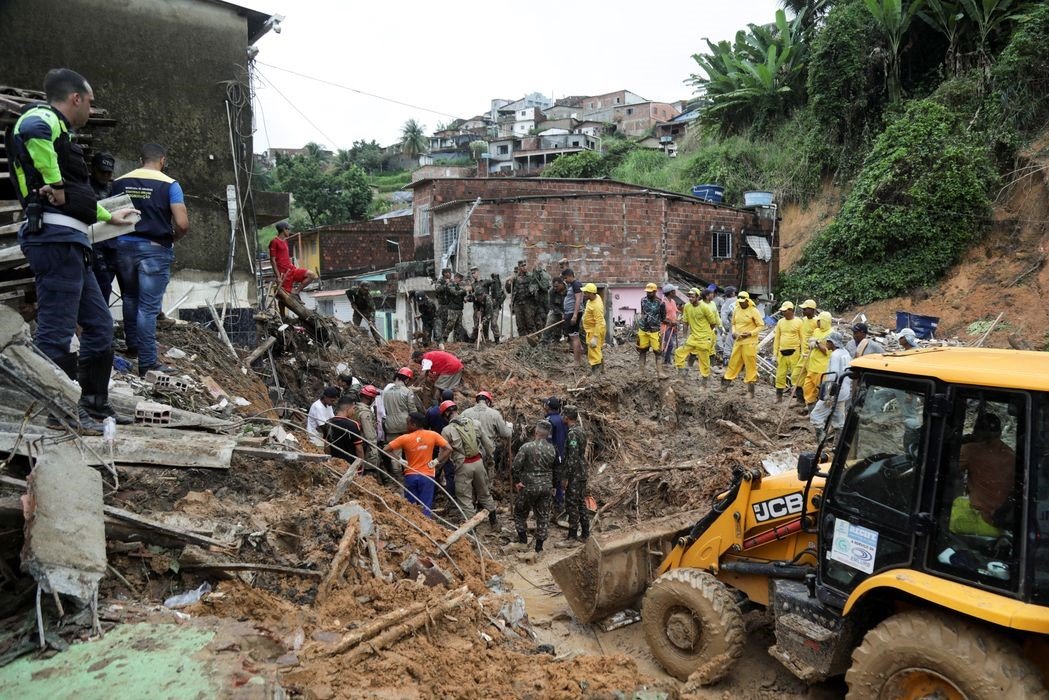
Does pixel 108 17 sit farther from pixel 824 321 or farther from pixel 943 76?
pixel 943 76

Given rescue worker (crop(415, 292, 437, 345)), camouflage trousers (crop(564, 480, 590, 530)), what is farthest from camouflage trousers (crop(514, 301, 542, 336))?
camouflage trousers (crop(564, 480, 590, 530))

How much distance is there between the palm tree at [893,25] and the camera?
1003 inches

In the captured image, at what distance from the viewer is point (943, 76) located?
2636cm

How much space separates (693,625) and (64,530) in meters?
4.33

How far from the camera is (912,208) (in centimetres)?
2373

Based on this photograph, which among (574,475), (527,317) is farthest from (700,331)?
(574,475)

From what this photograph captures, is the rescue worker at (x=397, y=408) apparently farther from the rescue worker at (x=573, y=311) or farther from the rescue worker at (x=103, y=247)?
the rescue worker at (x=573, y=311)

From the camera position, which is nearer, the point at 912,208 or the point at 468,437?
the point at 468,437

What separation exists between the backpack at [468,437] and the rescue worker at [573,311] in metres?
5.76

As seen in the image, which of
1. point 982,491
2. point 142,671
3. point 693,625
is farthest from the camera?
point 693,625

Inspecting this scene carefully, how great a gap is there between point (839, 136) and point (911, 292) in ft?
28.9

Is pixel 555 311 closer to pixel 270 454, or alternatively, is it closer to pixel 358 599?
pixel 270 454

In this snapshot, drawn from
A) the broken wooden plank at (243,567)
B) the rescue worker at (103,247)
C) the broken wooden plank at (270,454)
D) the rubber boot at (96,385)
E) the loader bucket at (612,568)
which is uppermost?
the rescue worker at (103,247)

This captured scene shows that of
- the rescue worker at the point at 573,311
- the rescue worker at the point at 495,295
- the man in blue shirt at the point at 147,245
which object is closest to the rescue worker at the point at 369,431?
the man in blue shirt at the point at 147,245
